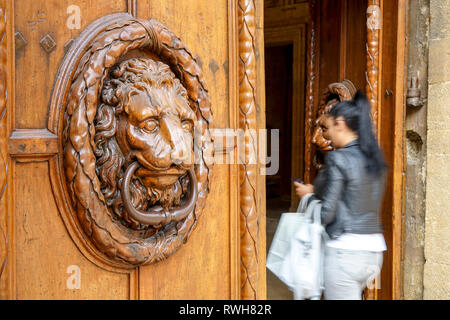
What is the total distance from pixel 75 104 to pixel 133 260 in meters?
0.43

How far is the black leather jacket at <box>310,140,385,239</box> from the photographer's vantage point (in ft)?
4.94

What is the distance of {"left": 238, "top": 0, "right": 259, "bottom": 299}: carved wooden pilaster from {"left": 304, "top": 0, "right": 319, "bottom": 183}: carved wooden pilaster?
1110 millimetres

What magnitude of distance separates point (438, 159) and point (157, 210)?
1.86m

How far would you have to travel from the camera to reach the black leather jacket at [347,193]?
151 cm

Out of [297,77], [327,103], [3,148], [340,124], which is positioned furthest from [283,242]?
[297,77]

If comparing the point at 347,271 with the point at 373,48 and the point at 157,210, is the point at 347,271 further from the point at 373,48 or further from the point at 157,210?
the point at 373,48

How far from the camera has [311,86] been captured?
8.64ft

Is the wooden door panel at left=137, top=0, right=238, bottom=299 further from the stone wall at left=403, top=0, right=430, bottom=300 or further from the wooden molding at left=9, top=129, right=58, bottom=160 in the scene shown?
the stone wall at left=403, top=0, right=430, bottom=300

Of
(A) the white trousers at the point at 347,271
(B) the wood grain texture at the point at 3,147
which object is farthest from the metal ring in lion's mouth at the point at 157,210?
(A) the white trousers at the point at 347,271

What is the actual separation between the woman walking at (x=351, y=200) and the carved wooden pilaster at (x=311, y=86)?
1.00 metres

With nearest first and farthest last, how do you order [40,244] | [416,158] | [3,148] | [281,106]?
[3,148] < [40,244] < [416,158] < [281,106]

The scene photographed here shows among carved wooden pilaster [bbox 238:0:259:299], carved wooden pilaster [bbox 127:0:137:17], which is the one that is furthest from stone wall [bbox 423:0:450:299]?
carved wooden pilaster [bbox 127:0:137:17]

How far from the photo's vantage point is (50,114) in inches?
40.2

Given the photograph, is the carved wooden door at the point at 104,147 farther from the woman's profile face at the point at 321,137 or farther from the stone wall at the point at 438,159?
the stone wall at the point at 438,159
